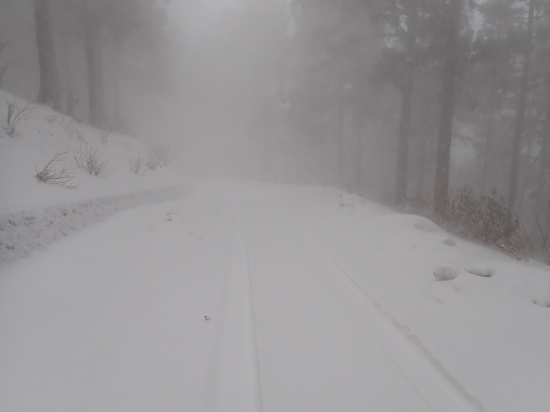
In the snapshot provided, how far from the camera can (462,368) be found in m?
2.46

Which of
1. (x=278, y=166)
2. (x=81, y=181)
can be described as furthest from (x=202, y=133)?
(x=81, y=181)

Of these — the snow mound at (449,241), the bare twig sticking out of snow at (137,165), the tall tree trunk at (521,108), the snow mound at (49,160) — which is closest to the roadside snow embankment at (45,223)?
the snow mound at (49,160)

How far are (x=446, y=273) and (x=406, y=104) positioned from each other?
929 centimetres

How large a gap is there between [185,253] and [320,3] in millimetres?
12688

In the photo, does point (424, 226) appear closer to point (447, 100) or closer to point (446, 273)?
point (446, 273)

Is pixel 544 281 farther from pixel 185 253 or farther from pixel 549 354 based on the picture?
pixel 185 253

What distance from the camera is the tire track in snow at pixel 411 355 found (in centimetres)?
217

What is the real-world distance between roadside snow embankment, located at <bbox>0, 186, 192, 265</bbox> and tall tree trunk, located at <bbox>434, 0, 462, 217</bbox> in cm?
882

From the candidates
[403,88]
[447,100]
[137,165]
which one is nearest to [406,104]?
[403,88]

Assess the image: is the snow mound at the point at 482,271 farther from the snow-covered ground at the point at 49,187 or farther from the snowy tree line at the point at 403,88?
the snow-covered ground at the point at 49,187

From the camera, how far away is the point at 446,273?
3.99m

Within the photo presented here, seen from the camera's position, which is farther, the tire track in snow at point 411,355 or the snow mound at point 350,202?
the snow mound at point 350,202

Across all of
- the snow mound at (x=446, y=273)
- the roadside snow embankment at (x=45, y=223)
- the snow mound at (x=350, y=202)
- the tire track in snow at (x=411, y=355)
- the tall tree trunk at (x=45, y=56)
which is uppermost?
the tall tree trunk at (x=45, y=56)

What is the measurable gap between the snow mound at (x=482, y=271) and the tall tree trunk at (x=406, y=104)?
7.53m
